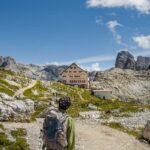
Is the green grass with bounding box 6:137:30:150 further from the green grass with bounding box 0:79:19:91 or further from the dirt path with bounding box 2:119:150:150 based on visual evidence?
the green grass with bounding box 0:79:19:91

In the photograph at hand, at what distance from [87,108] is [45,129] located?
75584 mm

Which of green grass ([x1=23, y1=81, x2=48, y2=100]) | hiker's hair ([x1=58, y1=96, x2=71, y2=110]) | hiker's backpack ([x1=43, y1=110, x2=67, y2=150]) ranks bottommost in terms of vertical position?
hiker's backpack ([x1=43, y1=110, x2=67, y2=150])

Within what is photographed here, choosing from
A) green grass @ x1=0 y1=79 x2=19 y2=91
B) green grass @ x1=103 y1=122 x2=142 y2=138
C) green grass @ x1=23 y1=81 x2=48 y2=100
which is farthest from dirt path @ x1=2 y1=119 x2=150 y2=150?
green grass @ x1=0 y1=79 x2=19 y2=91

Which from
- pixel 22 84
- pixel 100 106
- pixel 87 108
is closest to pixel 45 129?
pixel 87 108

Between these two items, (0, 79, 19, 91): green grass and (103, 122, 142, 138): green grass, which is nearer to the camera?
(103, 122, 142, 138): green grass

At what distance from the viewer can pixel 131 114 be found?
7650 cm

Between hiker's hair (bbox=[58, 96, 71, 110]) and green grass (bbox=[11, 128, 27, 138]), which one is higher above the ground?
hiker's hair (bbox=[58, 96, 71, 110])

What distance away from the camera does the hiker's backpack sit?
1512cm

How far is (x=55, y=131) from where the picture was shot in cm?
1532

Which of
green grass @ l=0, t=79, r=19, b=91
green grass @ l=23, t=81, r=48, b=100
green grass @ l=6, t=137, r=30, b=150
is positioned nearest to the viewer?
green grass @ l=6, t=137, r=30, b=150

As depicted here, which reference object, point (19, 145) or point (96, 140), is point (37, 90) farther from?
point (19, 145)

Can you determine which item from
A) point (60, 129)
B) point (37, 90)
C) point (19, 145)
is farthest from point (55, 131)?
point (37, 90)

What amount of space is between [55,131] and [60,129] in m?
0.29

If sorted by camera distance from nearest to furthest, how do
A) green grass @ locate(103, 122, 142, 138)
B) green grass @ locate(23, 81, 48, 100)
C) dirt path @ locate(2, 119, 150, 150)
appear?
dirt path @ locate(2, 119, 150, 150), green grass @ locate(103, 122, 142, 138), green grass @ locate(23, 81, 48, 100)
